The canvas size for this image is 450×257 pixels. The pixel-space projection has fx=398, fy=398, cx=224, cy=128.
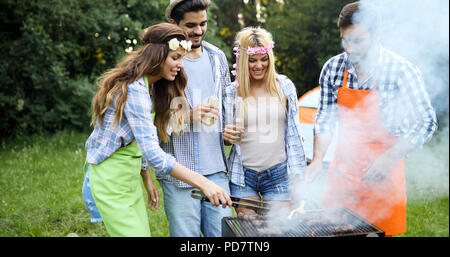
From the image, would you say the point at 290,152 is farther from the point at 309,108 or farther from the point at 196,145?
the point at 309,108

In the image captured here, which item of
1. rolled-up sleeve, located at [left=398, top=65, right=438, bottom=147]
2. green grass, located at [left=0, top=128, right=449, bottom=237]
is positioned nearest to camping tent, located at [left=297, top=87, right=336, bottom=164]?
green grass, located at [left=0, top=128, right=449, bottom=237]

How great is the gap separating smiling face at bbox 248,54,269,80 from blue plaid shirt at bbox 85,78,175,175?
36.1 inches

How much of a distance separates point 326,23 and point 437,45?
588 centimetres

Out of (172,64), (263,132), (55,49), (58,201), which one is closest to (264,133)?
(263,132)

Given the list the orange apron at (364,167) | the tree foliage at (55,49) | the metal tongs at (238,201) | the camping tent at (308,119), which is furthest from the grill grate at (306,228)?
the tree foliage at (55,49)

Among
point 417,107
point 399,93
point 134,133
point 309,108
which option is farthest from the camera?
point 309,108

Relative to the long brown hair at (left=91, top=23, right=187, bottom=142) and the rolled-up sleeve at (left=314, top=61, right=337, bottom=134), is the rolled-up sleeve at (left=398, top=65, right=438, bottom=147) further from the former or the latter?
the long brown hair at (left=91, top=23, right=187, bottom=142)

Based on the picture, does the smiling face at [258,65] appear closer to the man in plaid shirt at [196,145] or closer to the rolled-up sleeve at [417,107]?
the man in plaid shirt at [196,145]

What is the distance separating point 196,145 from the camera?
Result: 279 centimetres

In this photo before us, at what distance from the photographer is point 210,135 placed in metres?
2.86

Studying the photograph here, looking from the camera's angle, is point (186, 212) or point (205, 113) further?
point (186, 212)

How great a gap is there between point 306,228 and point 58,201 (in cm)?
354
